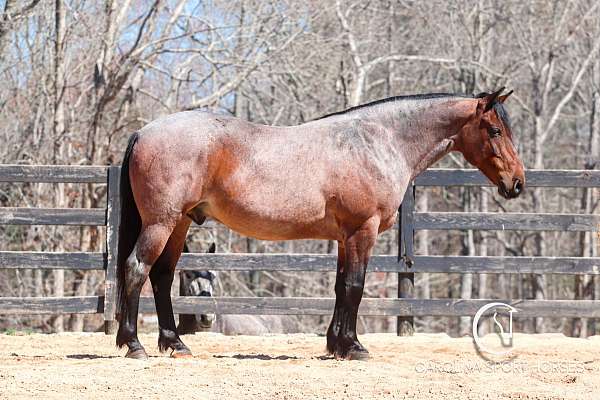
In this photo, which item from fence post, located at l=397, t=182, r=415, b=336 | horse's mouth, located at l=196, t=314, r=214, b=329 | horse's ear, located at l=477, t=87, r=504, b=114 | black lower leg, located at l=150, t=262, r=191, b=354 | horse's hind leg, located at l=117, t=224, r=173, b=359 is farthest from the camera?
horse's mouth, located at l=196, t=314, r=214, b=329

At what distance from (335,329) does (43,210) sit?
326cm

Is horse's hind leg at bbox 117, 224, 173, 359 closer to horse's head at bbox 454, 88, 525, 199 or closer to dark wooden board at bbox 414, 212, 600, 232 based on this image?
horse's head at bbox 454, 88, 525, 199

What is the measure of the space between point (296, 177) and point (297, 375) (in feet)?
5.29

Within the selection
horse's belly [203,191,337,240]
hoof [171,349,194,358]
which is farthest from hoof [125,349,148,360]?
horse's belly [203,191,337,240]

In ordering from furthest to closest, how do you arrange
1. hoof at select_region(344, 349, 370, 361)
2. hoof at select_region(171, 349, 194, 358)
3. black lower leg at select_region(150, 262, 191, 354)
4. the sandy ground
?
1. black lower leg at select_region(150, 262, 191, 354)
2. hoof at select_region(344, 349, 370, 361)
3. hoof at select_region(171, 349, 194, 358)
4. the sandy ground

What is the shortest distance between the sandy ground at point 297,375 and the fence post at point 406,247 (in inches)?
48.6

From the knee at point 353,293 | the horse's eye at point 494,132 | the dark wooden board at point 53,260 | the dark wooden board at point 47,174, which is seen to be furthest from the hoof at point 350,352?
the dark wooden board at point 47,174

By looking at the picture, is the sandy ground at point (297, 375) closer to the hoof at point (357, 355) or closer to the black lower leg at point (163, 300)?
the hoof at point (357, 355)

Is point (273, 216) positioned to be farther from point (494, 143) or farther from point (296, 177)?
point (494, 143)

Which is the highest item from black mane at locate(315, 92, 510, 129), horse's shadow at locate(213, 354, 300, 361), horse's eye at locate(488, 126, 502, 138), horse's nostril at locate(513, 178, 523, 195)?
black mane at locate(315, 92, 510, 129)

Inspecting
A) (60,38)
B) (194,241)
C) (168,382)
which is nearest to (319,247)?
(194,241)

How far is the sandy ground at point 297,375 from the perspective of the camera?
14.5 feet

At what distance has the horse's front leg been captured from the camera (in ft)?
20.0

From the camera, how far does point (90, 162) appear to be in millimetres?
11898
